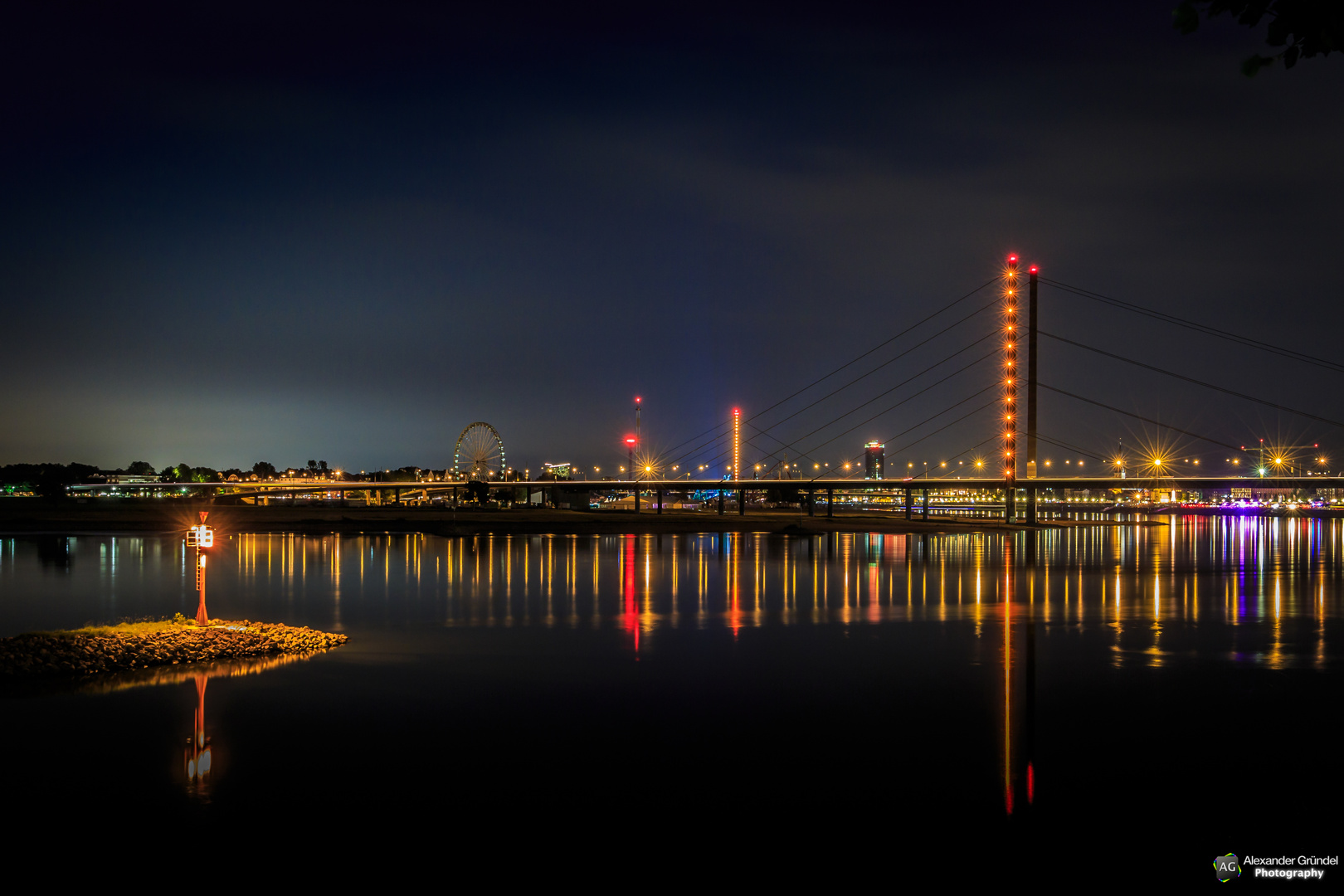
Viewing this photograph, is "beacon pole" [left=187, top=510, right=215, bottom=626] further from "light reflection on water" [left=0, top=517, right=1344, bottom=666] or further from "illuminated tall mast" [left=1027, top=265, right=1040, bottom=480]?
"illuminated tall mast" [left=1027, top=265, right=1040, bottom=480]

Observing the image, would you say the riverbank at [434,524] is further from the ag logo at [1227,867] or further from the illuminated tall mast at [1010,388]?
the ag logo at [1227,867]

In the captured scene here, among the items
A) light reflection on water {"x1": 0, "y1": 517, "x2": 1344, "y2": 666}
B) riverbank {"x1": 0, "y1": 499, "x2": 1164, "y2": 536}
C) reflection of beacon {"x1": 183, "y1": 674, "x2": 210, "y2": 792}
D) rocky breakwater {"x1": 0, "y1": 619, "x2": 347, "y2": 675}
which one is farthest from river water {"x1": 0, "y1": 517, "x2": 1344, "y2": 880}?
riverbank {"x1": 0, "y1": 499, "x2": 1164, "y2": 536}

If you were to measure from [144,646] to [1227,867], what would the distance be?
13949 mm

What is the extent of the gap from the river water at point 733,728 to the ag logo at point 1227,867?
0.11 meters

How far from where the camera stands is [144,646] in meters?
14.1

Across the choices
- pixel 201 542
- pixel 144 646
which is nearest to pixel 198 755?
pixel 144 646

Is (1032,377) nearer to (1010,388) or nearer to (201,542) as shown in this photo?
(1010,388)

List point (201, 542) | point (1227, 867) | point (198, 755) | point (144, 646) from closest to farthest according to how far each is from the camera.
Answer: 1. point (1227, 867)
2. point (198, 755)
3. point (144, 646)
4. point (201, 542)

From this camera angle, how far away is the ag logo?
21.9ft

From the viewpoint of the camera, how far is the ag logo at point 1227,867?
6.66m

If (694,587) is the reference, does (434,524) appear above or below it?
below

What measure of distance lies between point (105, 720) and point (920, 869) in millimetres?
9006

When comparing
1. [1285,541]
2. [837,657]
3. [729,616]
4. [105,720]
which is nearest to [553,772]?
[105,720]

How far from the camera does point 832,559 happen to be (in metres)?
39.5
